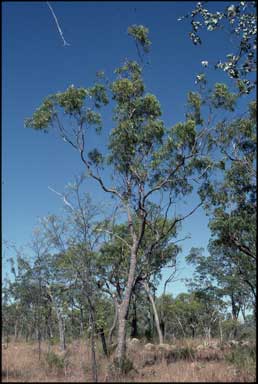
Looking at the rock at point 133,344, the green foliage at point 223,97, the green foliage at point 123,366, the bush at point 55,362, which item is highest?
the green foliage at point 223,97

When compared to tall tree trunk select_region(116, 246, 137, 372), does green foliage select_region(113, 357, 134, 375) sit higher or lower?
lower

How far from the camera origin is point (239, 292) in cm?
3088

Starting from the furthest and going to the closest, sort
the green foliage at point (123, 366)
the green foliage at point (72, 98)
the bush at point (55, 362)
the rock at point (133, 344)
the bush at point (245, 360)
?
the rock at point (133, 344) → the green foliage at point (72, 98) → the green foliage at point (123, 366) → the bush at point (55, 362) → the bush at point (245, 360)

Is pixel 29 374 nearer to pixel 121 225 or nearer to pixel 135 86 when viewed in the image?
pixel 135 86

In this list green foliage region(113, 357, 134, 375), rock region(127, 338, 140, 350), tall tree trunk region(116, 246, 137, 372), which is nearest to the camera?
green foliage region(113, 357, 134, 375)

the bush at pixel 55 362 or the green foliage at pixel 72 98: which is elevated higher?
the green foliage at pixel 72 98

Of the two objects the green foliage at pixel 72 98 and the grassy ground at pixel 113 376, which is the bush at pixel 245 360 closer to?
the grassy ground at pixel 113 376

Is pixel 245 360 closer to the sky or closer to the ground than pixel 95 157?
closer to the ground

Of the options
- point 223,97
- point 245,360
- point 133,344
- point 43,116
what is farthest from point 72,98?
point 133,344

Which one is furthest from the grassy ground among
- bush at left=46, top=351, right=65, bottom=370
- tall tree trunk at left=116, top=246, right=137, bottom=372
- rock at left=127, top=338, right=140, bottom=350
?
rock at left=127, top=338, right=140, bottom=350

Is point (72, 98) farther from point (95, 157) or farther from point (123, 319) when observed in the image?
point (123, 319)

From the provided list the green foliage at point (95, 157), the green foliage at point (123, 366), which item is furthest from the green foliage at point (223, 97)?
the green foliage at point (123, 366)

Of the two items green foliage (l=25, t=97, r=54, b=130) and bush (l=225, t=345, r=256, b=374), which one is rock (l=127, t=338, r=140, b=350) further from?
green foliage (l=25, t=97, r=54, b=130)

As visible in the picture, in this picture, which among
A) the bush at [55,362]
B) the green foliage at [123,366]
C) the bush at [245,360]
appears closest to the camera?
the bush at [245,360]
